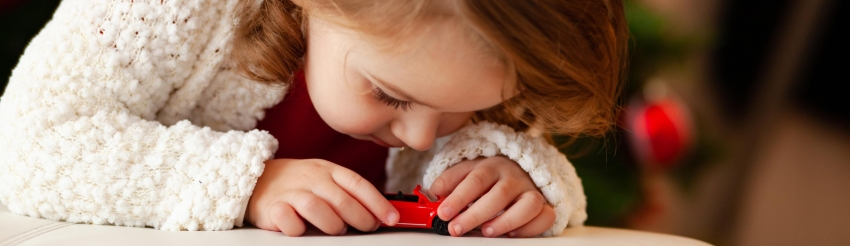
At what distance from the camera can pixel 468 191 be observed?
2.30 feet

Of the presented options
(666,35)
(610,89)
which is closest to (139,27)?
(610,89)

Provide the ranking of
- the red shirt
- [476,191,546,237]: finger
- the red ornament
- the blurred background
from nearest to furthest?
[476,191,546,237]: finger < the red shirt < the red ornament < the blurred background

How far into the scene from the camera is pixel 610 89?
2.38 ft

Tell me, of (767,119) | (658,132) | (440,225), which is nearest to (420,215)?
(440,225)

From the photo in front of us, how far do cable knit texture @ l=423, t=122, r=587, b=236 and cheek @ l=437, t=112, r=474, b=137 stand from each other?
0.5 inches

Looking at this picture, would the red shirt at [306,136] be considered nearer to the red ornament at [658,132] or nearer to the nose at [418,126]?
the nose at [418,126]

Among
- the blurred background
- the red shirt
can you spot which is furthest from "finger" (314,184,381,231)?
the blurred background

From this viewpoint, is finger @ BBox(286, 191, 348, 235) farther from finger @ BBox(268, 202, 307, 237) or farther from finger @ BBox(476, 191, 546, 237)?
finger @ BBox(476, 191, 546, 237)

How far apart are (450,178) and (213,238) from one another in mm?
248

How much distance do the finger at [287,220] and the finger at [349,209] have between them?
33mm

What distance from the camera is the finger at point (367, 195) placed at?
2.16 feet

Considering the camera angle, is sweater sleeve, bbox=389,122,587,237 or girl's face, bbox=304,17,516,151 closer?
girl's face, bbox=304,17,516,151

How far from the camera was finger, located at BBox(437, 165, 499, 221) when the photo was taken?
671mm

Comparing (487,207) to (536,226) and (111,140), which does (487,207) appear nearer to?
(536,226)
